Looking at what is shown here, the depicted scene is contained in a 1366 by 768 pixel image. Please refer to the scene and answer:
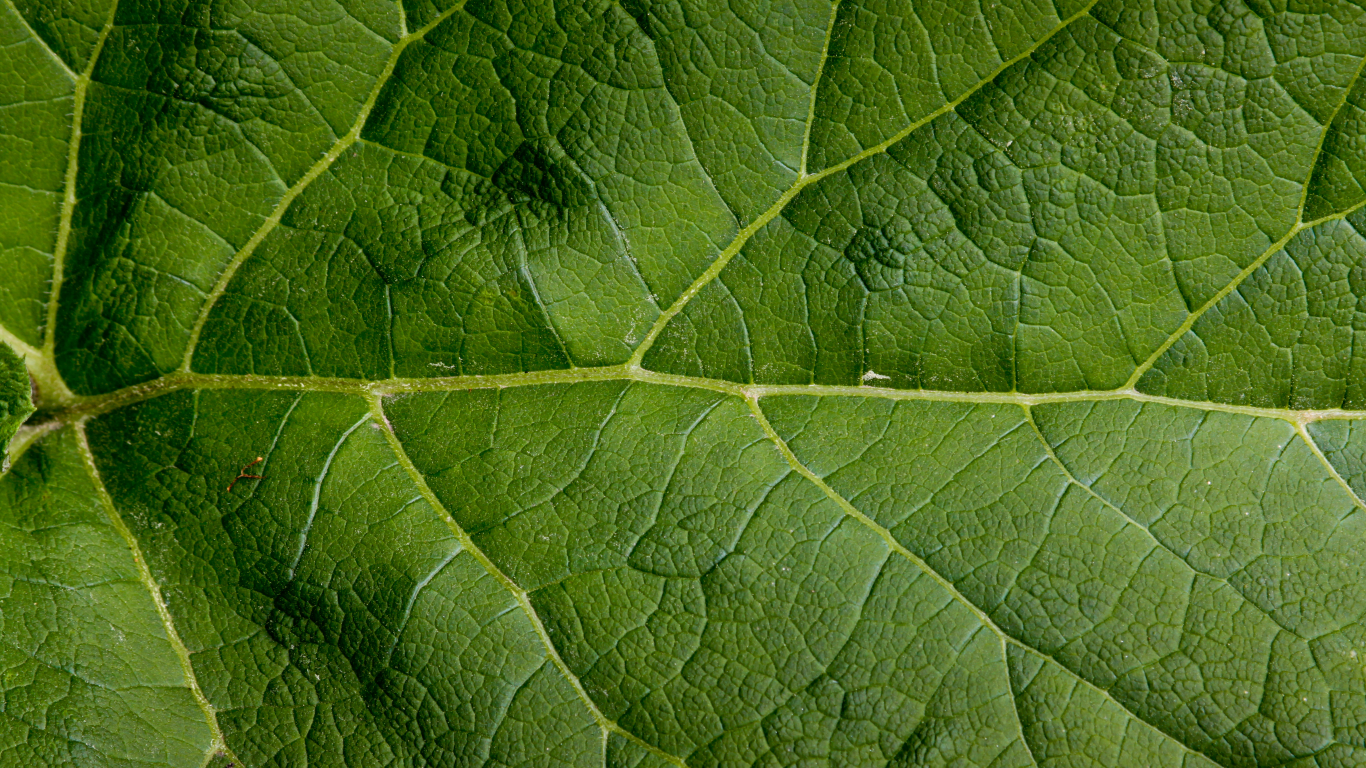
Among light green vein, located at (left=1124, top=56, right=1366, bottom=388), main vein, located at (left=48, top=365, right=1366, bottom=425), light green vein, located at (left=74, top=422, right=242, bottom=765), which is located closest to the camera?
light green vein, located at (left=1124, top=56, right=1366, bottom=388)

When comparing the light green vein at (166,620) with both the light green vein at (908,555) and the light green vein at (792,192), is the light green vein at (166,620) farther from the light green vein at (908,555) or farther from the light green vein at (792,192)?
the light green vein at (908,555)

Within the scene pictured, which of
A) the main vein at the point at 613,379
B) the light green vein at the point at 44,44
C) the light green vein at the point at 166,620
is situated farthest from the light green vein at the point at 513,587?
the light green vein at the point at 44,44

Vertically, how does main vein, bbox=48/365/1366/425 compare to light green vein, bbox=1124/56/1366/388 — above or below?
below

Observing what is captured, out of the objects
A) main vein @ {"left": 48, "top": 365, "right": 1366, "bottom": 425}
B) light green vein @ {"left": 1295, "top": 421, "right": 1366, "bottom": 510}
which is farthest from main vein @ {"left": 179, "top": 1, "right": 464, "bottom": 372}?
light green vein @ {"left": 1295, "top": 421, "right": 1366, "bottom": 510}

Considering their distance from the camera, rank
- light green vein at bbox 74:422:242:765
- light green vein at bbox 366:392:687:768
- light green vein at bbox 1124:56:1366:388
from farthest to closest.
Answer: light green vein at bbox 74:422:242:765
light green vein at bbox 366:392:687:768
light green vein at bbox 1124:56:1366:388

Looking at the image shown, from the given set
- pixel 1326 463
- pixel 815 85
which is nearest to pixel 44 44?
pixel 815 85

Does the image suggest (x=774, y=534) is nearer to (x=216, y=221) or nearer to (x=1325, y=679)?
(x=1325, y=679)

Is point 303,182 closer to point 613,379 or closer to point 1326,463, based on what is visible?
point 613,379

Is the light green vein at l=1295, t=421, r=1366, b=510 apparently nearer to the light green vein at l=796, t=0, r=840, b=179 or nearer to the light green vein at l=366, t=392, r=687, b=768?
the light green vein at l=796, t=0, r=840, b=179
